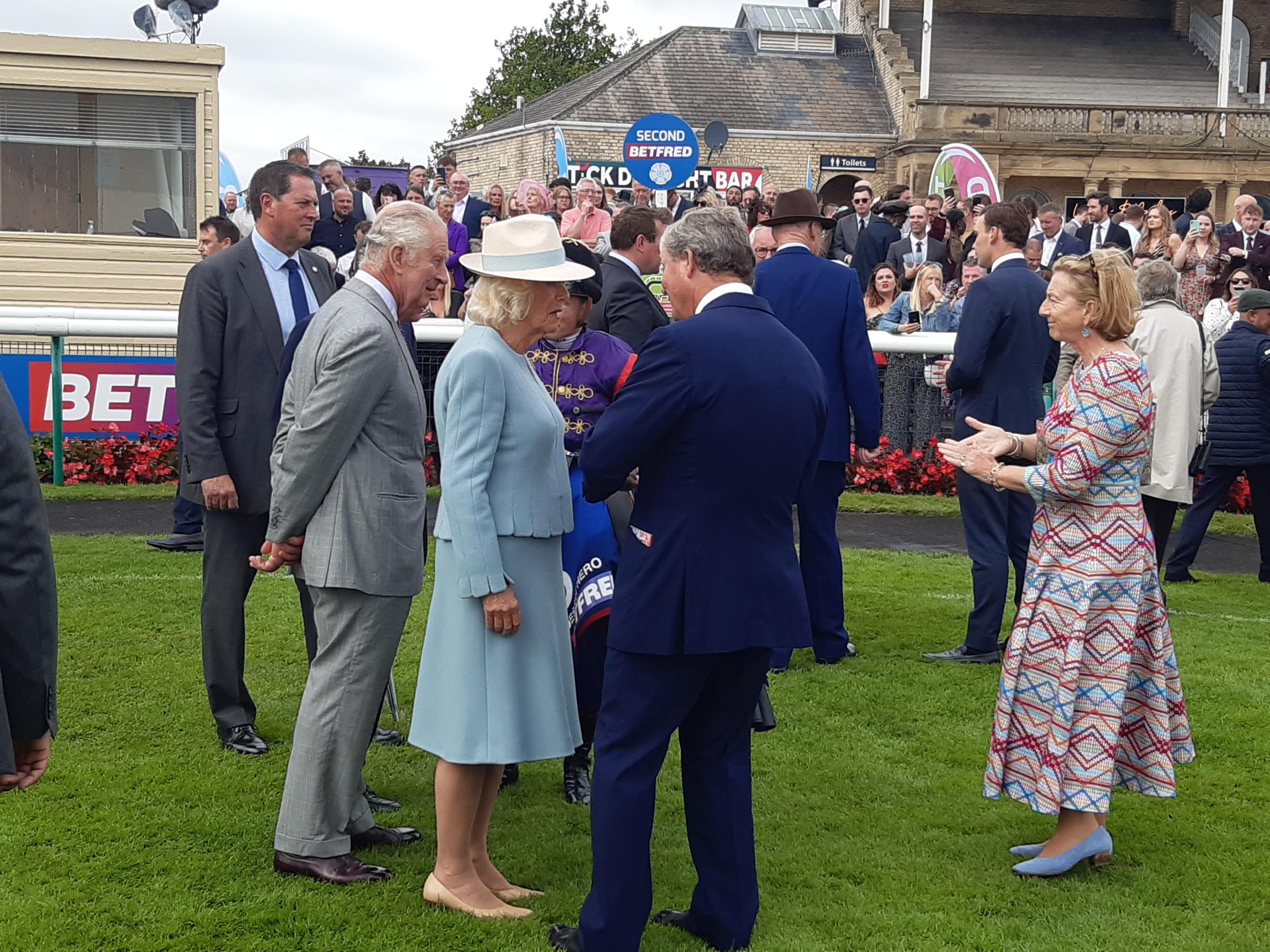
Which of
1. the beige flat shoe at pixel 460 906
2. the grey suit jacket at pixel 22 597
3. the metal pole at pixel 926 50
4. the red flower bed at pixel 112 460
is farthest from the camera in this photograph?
the metal pole at pixel 926 50

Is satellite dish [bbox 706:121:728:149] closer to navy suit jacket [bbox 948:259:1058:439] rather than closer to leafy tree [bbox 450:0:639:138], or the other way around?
navy suit jacket [bbox 948:259:1058:439]

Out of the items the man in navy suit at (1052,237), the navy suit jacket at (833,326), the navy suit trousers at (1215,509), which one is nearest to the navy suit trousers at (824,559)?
the navy suit jacket at (833,326)

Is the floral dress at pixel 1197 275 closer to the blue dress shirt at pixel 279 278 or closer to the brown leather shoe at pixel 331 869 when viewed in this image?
the blue dress shirt at pixel 279 278

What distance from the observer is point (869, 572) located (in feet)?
33.0

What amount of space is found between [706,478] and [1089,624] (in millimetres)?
1669

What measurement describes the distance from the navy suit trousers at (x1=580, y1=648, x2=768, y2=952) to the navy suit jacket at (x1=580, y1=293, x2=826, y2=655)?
0.42 ft

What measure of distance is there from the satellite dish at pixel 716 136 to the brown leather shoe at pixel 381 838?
22040 mm

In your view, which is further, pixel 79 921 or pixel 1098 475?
pixel 1098 475

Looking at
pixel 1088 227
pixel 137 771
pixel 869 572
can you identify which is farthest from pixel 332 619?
pixel 1088 227

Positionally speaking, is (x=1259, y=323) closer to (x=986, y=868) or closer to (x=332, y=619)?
(x=986, y=868)

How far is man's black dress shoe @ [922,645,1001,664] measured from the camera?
769 cm

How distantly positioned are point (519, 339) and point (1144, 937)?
2771mm

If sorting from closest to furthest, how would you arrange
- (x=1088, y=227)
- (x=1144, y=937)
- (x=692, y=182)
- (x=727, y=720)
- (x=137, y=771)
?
(x=727, y=720)
(x=1144, y=937)
(x=137, y=771)
(x=1088, y=227)
(x=692, y=182)

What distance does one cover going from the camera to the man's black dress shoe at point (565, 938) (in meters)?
4.14
